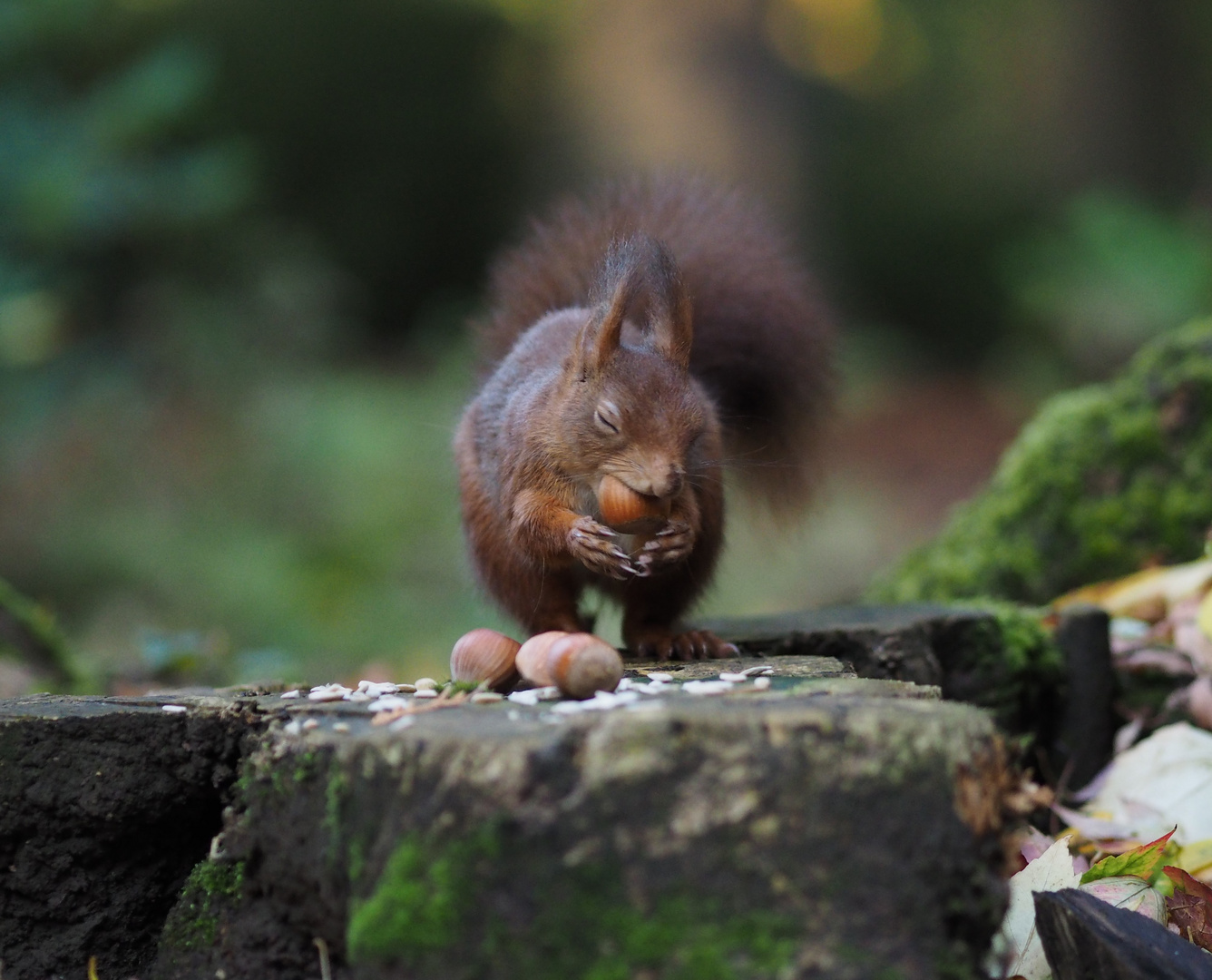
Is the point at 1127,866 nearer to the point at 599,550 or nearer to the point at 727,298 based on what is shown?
the point at 599,550

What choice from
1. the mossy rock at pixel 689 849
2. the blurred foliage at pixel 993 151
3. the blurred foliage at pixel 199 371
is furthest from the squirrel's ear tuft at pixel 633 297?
the blurred foliage at pixel 993 151

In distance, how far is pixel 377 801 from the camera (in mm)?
1514

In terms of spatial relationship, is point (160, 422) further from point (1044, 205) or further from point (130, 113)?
point (1044, 205)

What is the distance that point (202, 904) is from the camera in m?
1.87

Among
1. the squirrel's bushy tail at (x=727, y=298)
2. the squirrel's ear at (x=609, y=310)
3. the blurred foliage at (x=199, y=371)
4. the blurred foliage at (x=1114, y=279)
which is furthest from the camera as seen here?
the blurred foliage at (x=1114, y=279)

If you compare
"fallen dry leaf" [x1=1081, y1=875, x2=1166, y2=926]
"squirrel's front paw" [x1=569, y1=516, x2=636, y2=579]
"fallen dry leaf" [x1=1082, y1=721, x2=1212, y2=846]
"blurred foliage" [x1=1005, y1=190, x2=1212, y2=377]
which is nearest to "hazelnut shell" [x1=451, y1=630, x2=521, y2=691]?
"squirrel's front paw" [x1=569, y1=516, x2=636, y2=579]

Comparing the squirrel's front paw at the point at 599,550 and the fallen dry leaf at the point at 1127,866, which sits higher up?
the squirrel's front paw at the point at 599,550

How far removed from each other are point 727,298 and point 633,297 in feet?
1.76

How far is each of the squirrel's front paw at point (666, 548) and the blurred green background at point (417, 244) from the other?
1158mm

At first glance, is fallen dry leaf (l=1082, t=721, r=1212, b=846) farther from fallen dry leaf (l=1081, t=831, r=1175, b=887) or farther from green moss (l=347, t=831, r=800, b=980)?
green moss (l=347, t=831, r=800, b=980)

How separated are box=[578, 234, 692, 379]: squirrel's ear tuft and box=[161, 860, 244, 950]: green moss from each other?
1059mm

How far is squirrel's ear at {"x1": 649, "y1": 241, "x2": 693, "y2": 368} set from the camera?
244 centimetres

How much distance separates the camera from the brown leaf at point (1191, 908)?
6.64 feet

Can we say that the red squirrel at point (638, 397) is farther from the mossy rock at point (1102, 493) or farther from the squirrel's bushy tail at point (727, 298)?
the mossy rock at point (1102, 493)
